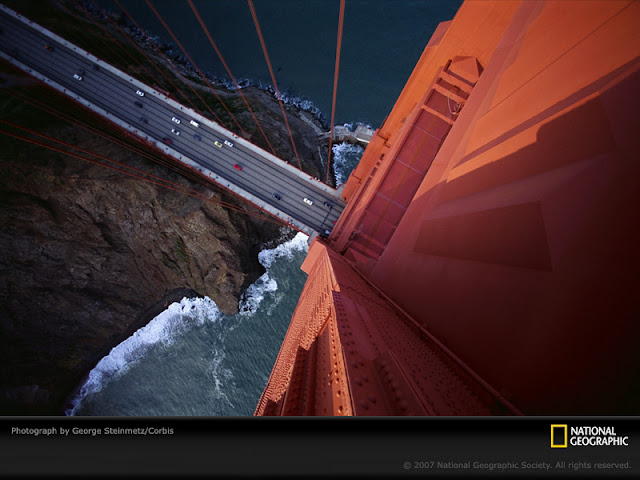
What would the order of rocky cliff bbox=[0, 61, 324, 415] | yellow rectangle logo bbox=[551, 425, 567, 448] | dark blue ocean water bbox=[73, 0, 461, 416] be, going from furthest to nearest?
1. dark blue ocean water bbox=[73, 0, 461, 416]
2. rocky cliff bbox=[0, 61, 324, 415]
3. yellow rectangle logo bbox=[551, 425, 567, 448]

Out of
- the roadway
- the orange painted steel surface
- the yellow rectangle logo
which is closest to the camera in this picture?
the yellow rectangle logo

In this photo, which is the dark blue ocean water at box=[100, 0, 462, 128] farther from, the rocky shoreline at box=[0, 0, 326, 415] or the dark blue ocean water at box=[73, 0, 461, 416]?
the rocky shoreline at box=[0, 0, 326, 415]

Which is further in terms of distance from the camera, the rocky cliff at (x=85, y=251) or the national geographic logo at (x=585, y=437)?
the rocky cliff at (x=85, y=251)

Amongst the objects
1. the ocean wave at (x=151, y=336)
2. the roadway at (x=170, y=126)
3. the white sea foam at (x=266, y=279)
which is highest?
the roadway at (x=170, y=126)

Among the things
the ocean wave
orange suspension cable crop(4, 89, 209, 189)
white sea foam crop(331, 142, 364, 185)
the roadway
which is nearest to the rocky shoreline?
orange suspension cable crop(4, 89, 209, 189)

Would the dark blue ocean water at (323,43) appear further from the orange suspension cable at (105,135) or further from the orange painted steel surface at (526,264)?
the orange painted steel surface at (526,264)

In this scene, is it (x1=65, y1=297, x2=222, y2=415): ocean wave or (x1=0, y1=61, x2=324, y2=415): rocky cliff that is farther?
(x1=65, y1=297, x2=222, y2=415): ocean wave

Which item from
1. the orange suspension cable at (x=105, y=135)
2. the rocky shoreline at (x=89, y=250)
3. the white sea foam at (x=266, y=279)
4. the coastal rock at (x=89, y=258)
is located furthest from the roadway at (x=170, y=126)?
the white sea foam at (x=266, y=279)
